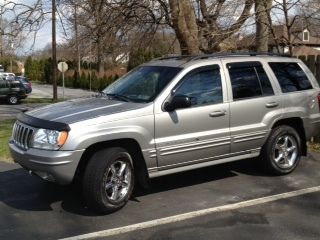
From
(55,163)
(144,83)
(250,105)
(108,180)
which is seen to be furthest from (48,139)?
(250,105)

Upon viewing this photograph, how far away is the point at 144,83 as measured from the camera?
6781 millimetres

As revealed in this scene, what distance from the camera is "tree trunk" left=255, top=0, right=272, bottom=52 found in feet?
36.8

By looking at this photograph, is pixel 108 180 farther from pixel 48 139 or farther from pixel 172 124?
pixel 172 124

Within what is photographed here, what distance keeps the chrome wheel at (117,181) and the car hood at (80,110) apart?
609 millimetres

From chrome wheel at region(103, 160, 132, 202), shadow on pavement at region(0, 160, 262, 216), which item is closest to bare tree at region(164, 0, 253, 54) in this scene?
shadow on pavement at region(0, 160, 262, 216)

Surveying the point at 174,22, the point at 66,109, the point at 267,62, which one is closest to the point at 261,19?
the point at 174,22

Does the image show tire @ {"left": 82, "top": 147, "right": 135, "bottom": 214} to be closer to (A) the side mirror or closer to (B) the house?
(A) the side mirror

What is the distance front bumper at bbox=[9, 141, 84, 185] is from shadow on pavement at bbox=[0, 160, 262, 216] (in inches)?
22.7

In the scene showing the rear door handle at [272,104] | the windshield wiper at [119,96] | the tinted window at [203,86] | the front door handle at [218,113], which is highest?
the tinted window at [203,86]

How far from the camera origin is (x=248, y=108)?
23.1 feet

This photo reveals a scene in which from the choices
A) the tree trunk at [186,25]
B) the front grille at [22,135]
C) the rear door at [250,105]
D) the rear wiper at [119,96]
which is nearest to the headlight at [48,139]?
the front grille at [22,135]

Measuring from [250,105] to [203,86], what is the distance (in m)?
0.77

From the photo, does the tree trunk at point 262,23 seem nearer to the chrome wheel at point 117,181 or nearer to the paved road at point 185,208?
the paved road at point 185,208

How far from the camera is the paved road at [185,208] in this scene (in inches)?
209
